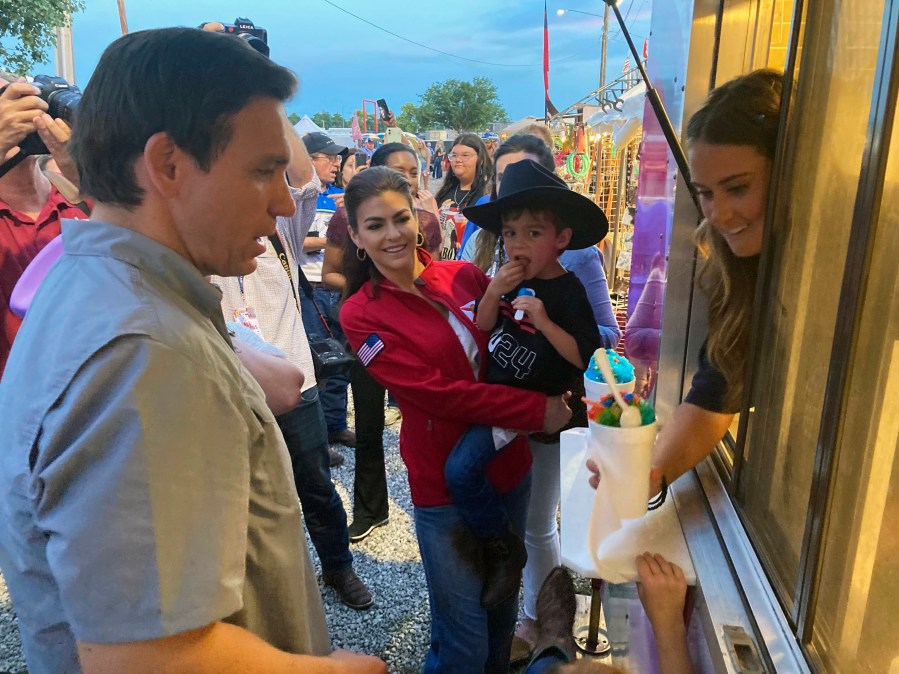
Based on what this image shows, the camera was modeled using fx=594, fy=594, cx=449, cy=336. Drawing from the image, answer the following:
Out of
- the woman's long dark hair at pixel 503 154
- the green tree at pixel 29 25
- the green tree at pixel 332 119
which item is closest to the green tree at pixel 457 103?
the green tree at pixel 332 119

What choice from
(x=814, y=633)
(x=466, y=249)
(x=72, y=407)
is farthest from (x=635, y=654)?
(x=466, y=249)

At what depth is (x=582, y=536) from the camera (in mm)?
1464

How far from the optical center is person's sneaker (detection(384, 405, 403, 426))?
17.0 feet

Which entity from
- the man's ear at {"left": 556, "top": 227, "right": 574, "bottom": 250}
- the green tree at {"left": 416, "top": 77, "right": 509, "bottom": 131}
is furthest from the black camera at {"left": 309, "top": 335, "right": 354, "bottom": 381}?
the green tree at {"left": 416, "top": 77, "right": 509, "bottom": 131}

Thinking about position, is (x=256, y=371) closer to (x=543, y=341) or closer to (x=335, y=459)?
(x=543, y=341)

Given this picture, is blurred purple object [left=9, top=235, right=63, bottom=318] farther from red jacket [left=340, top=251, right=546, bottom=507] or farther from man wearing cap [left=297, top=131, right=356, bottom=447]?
man wearing cap [left=297, top=131, right=356, bottom=447]

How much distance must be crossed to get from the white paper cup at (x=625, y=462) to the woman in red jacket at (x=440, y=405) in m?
0.61

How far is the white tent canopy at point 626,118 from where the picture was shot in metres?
6.22

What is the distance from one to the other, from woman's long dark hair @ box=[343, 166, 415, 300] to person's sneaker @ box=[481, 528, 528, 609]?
105 cm


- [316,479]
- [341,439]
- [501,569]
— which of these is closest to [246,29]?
[316,479]

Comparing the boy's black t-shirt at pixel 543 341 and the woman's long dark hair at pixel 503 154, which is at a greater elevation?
the woman's long dark hair at pixel 503 154

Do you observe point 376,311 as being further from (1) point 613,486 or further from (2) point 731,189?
(2) point 731,189

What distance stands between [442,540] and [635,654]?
26.2 inches

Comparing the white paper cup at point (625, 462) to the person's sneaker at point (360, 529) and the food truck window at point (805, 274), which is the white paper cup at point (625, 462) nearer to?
the food truck window at point (805, 274)
